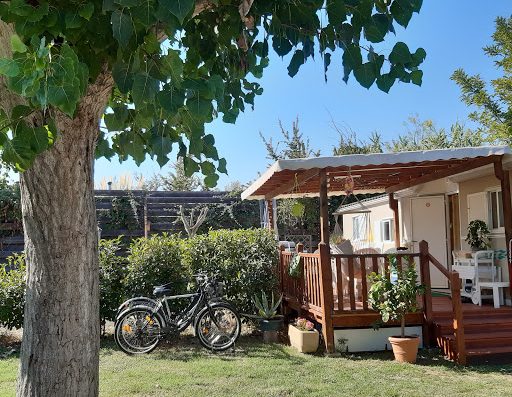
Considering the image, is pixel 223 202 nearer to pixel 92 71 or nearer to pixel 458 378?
pixel 458 378

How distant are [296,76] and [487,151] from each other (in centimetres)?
593

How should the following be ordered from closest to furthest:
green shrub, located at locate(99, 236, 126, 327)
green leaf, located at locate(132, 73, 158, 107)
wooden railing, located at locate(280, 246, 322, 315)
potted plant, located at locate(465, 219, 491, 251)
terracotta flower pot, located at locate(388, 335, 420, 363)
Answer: green leaf, located at locate(132, 73, 158, 107) < terracotta flower pot, located at locate(388, 335, 420, 363) < wooden railing, located at locate(280, 246, 322, 315) < green shrub, located at locate(99, 236, 126, 327) < potted plant, located at locate(465, 219, 491, 251)

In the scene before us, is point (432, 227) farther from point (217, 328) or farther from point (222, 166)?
point (222, 166)

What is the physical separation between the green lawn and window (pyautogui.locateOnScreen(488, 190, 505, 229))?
9.32 feet

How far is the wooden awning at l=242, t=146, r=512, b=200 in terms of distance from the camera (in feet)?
25.9

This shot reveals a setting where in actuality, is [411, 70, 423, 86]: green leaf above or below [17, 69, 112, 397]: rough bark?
above

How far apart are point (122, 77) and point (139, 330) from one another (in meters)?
6.29

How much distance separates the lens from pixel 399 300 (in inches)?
294

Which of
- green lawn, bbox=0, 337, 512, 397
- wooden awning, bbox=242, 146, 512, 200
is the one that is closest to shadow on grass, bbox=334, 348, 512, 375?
green lawn, bbox=0, 337, 512, 397

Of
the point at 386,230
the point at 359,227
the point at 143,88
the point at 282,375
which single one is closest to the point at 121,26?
the point at 143,88

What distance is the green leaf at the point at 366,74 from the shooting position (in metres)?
2.51

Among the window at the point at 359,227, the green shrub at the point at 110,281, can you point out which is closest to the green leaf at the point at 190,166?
the green shrub at the point at 110,281

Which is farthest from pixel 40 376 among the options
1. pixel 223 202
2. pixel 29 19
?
pixel 223 202

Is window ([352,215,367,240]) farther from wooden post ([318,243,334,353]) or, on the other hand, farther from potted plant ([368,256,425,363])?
potted plant ([368,256,425,363])
